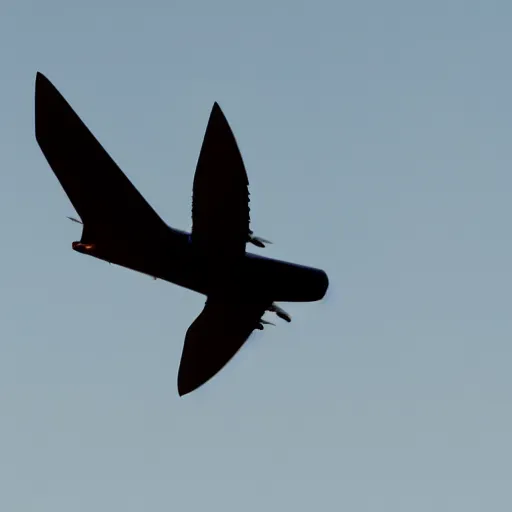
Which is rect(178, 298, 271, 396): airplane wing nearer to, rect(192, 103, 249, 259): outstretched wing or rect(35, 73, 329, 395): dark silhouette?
rect(35, 73, 329, 395): dark silhouette

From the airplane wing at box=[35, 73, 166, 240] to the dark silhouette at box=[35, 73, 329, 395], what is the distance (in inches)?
0.9

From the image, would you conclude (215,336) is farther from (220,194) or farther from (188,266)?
(220,194)

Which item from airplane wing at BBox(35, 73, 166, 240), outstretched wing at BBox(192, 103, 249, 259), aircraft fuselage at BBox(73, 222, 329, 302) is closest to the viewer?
outstretched wing at BBox(192, 103, 249, 259)

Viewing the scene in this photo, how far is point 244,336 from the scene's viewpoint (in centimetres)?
2448

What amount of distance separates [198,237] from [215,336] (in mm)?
3423

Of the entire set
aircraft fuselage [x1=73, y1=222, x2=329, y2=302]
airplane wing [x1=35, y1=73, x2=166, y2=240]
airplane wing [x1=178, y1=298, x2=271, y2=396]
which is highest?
airplane wing [x1=35, y1=73, x2=166, y2=240]

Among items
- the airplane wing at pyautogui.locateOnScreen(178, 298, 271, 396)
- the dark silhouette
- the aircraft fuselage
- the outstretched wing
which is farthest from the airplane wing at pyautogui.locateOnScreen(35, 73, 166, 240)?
the airplane wing at pyautogui.locateOnScreen(178, 298, 271, 396)

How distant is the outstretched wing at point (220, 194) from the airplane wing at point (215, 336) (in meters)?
1.97

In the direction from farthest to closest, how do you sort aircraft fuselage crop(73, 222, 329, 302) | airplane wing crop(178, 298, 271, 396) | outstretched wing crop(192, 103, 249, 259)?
airplane wing crop(178, 298, 271, 396), aircraft fuselage crop(73, 222, 329, 302), outstretched wing crop(192, 103, 249, 259)

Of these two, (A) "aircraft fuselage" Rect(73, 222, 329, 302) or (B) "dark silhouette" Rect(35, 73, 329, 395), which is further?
(A) "aircraft fuselage" Rect(73, 222, 329, 302)

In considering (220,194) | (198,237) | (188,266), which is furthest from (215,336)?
(220,194)

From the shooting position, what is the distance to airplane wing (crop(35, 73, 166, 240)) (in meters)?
20.6

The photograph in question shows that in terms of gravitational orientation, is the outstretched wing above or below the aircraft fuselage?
Result: above

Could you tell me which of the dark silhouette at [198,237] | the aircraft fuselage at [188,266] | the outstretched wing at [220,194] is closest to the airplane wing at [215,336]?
the dark silhouette at [198,237]
